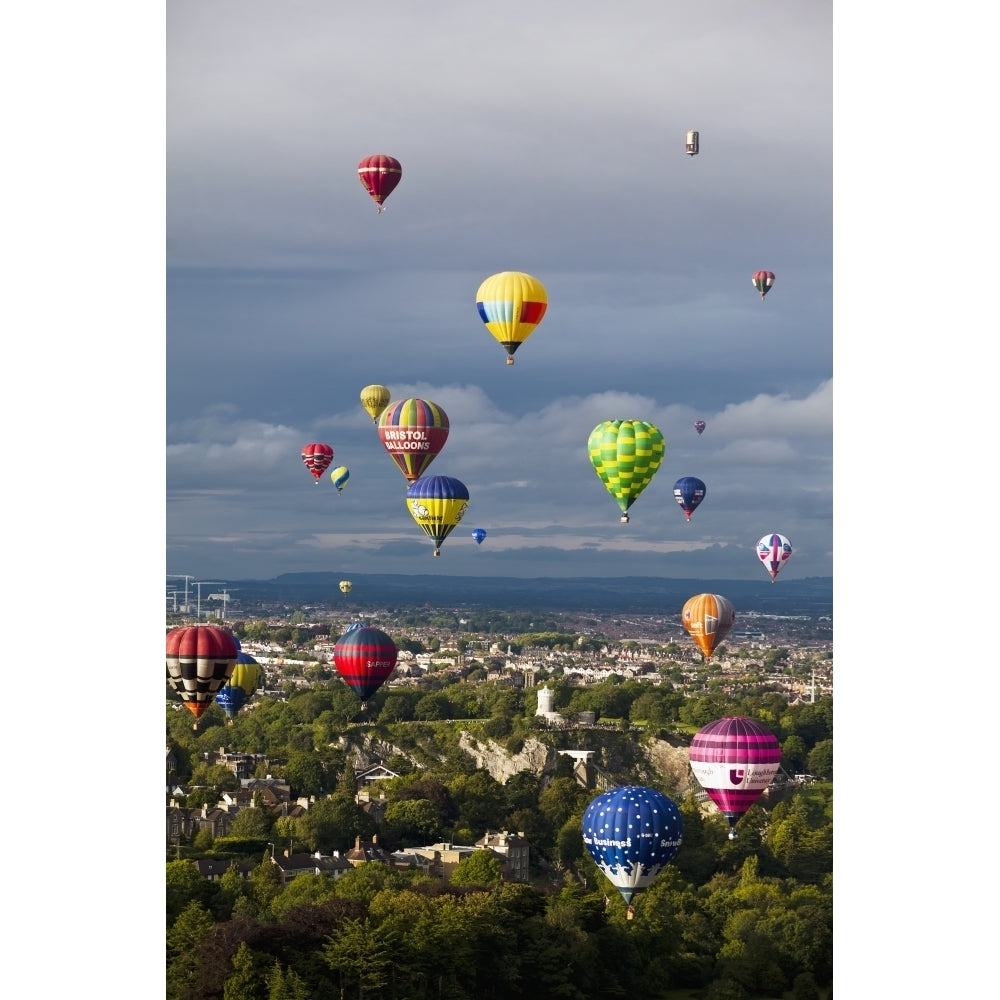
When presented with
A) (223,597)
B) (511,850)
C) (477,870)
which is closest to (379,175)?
(477,870)

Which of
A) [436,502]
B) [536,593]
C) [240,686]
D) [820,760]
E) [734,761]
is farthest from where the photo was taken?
[536,593]

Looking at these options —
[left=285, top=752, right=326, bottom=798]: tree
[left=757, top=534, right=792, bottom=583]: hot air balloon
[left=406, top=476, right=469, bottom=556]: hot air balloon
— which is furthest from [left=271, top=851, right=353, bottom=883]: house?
[left=757, top=534, right=792, bottom=583]: hot air balloon

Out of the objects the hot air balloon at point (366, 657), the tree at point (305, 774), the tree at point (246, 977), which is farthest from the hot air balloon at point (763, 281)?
the tree at point (246, 977)

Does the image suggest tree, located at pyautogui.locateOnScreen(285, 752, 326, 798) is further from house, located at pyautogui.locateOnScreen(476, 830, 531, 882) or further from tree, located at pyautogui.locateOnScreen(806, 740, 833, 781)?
tree, located at pyautogui.locateOnScreen(806, 740, 833, 781)

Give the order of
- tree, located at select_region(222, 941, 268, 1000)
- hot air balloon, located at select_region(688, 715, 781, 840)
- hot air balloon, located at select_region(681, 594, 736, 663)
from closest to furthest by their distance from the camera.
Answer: tree, located at select_region(222, 941, 268, 1000) → hot air balloon, located at select_region(688, 715, 781, 840) → hot air balloon, located at select_region(681, 594, 736, 663)

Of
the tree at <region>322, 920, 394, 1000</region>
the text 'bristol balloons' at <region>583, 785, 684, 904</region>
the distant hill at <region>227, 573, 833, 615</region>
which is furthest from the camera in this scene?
the distant hill at <region>227, 573, 833, 615</region>

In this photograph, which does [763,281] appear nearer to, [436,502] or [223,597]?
[436,502]
